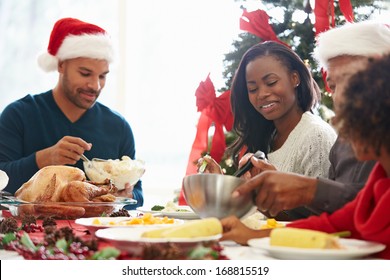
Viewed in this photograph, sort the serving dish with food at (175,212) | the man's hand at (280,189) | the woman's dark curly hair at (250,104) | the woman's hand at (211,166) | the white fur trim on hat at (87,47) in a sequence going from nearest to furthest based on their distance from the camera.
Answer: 1. the man's hand at (280,189)
2. the serving dish with food at (175,212)
3. the woman's hand at (211,166)
4. the woman's dark curly hair at (250,104)
5. the white fur trim on hat at (87,47)

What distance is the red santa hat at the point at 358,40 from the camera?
64.8 inches

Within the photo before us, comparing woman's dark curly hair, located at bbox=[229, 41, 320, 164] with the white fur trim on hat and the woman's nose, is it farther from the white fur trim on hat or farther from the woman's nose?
the white fur trim on hat

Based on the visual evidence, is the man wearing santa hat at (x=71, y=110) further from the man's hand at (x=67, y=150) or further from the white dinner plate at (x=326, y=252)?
the white dinner plate at (x=326, y=252)

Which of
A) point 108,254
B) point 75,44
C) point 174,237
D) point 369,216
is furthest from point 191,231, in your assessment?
point 75,44

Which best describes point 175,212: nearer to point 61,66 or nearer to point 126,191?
point 126,191

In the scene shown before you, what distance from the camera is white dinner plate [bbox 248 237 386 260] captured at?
878mm

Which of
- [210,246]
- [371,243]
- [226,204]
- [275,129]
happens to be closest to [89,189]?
[226,204]

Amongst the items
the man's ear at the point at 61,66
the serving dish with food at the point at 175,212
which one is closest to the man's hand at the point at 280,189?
the serving dish with food at the point at 175,212

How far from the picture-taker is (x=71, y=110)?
2975 mm

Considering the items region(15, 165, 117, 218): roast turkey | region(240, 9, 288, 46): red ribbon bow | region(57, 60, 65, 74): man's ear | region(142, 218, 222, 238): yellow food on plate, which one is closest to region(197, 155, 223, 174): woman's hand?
region(15, 165, 117, 218): roast turkey

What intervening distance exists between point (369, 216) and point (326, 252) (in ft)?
0.42

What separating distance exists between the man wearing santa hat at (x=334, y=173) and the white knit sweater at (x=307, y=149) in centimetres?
33

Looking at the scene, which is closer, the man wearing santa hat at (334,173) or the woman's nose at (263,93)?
the man wearing santa hat at (334,173)

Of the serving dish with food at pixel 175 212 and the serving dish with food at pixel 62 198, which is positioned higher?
the serving dish with food at pixel 62 198
